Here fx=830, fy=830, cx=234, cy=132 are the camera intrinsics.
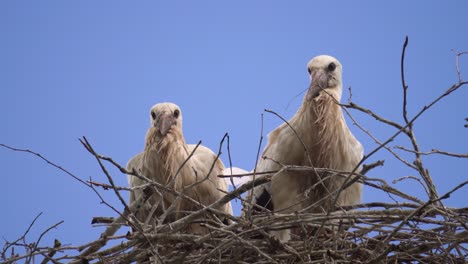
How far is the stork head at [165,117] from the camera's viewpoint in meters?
→ 5.70

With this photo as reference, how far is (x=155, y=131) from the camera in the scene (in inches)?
227

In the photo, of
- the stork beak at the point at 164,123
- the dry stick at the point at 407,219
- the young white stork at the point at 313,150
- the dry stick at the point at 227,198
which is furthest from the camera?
the stork beak at the point at 164,123

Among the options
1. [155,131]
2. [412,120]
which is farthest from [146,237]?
[155,131]

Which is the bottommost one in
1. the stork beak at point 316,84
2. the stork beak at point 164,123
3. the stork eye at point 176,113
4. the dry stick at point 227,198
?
the dry stick at point 227,198

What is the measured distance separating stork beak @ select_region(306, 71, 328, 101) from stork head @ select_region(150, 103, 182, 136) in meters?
1.06

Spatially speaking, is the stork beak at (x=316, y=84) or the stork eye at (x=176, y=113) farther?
the stork eye at (x=176, y=113)

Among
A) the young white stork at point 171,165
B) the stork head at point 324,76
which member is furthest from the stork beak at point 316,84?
the young white stork at point 171,165

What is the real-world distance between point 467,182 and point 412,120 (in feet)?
1.11

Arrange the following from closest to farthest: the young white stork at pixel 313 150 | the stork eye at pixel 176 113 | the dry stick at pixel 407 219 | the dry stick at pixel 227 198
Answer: the dry stick at pixel 407 219
the dry stick at pixel 227 198
the young white stork at pixel 313 150
the stork eye at pixel 176 113

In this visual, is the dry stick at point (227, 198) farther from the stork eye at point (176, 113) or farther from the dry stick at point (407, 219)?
the stork eye at point (176, 113)

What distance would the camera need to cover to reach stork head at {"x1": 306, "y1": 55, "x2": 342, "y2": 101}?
5238mm

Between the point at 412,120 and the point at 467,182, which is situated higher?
the point at 412,120

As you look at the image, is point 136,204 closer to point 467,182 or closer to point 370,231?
point 370,231

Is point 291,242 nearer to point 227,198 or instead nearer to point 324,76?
point 227,198
